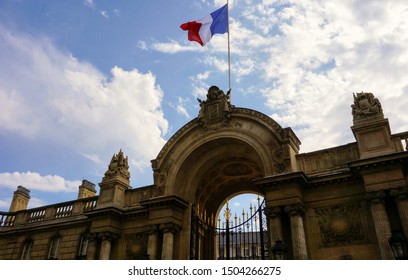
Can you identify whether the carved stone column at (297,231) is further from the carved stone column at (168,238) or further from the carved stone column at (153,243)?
the carved stone column at (153,243)

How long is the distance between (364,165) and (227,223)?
880 centimetres

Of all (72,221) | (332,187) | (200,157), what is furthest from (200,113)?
(72,221)

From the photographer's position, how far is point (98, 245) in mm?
22297

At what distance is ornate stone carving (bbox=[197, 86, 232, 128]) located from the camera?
21625 millimetres

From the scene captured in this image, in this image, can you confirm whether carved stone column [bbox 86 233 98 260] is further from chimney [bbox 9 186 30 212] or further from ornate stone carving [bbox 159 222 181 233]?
chimney [bbox 9 186 30 212]

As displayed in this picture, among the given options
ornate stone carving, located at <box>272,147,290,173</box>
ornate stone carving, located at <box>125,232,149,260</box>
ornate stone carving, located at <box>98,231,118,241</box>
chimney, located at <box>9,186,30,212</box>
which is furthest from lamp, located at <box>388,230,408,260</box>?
chimney, located at <box>9,186,30,212</box>

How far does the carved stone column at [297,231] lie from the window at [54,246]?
1630 cm

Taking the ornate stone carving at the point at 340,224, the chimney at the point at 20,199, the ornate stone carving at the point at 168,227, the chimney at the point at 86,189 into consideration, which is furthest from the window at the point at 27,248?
the ornate stone carving at the point at 340,224

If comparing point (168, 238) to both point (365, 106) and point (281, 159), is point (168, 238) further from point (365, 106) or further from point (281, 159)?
point (365, 106)

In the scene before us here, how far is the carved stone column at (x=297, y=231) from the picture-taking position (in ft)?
53.4

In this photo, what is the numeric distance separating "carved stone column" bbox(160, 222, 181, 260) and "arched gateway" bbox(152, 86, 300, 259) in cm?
61

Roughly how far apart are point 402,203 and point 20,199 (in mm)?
30486

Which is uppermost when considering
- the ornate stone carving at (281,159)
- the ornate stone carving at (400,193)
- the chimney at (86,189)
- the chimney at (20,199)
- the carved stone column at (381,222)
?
the chimney at (86,189)

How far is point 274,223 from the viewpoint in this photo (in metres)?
17.4
